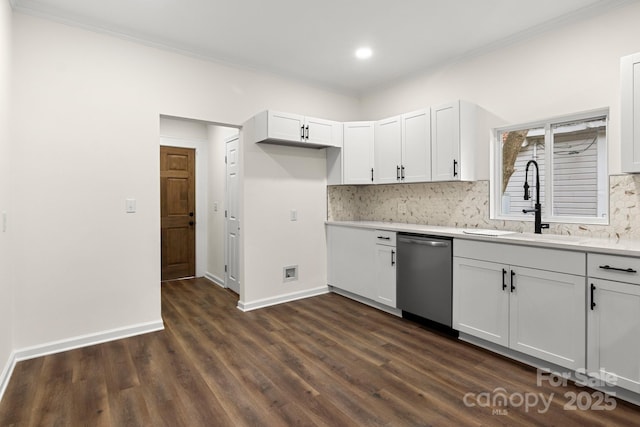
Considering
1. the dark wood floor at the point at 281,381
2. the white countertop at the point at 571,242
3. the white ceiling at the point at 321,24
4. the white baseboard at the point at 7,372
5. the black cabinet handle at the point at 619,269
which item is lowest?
the dark wood floor at the point at 281,381

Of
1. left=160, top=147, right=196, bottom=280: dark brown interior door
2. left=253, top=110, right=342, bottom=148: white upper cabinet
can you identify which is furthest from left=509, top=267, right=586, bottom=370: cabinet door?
left=160, top=147, right=196, bottom=280: dark brown interior door

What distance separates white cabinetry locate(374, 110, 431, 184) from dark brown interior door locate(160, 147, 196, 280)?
2982 millimetres

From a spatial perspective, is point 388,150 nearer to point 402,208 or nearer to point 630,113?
point 402,208

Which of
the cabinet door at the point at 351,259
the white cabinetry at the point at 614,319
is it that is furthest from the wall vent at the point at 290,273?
the white cabinetry at the point at 614,319

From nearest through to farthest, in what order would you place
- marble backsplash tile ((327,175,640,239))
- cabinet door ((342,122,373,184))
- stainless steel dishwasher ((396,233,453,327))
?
marble backsplash tile ((327,175,640,239))
stainless steel dishwasher ((396,233,453,327))
cabinet door ((342,122,373,184))

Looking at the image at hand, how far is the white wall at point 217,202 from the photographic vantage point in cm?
491

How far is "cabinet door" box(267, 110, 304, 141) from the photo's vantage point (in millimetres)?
3602

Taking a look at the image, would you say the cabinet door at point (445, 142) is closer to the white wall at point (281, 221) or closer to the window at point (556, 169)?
the window at point (556, 169)

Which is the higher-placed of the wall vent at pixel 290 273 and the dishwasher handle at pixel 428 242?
the dishwasher handle at pixel 428 242

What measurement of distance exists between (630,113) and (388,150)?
2.18 metres

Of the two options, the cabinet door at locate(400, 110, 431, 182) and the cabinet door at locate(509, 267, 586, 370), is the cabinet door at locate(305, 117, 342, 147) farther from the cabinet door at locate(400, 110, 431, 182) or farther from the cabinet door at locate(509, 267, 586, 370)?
the cabinet door at locate(509, 267, 586, 370)

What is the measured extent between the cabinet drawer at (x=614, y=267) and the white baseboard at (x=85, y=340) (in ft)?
11.5

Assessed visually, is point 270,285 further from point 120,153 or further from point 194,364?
point 120,153

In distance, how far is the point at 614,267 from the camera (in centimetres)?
205
